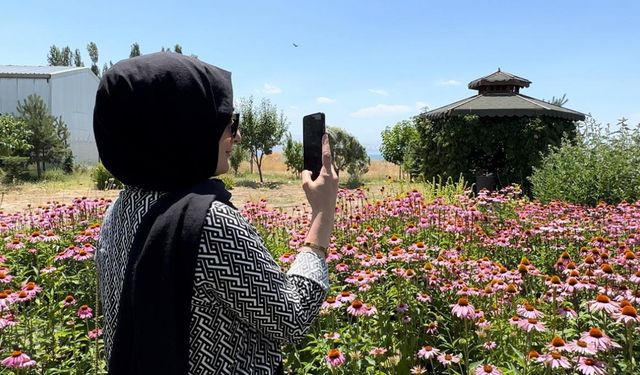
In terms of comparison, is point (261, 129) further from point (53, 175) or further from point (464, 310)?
point (464, 310)

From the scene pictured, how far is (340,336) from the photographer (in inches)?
101

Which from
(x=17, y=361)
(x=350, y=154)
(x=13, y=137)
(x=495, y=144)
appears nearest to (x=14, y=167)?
(x=13, y=137)

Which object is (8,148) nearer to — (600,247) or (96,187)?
(96,187)

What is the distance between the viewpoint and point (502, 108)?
12.9 metres

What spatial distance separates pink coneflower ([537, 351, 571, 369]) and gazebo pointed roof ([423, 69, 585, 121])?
11.9m

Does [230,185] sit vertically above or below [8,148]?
below

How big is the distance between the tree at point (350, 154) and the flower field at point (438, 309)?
1663cm

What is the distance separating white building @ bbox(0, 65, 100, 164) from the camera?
24.9 metres

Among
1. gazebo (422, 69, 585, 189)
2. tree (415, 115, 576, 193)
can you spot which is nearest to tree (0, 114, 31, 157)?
gazebo (422, 69, 585, 189)

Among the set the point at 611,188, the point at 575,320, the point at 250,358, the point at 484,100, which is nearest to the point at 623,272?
the point at 575,320

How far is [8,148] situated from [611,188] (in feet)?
63.4

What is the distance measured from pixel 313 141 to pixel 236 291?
48cm

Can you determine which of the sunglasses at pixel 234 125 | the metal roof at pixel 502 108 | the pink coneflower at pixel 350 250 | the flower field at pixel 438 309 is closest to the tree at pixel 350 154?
the metal roof at pixel 502 108

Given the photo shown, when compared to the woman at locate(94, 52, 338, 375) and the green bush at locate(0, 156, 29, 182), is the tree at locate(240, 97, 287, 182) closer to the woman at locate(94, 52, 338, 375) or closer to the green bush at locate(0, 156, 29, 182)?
the green bush at locate(0, 156, 29, 182)
